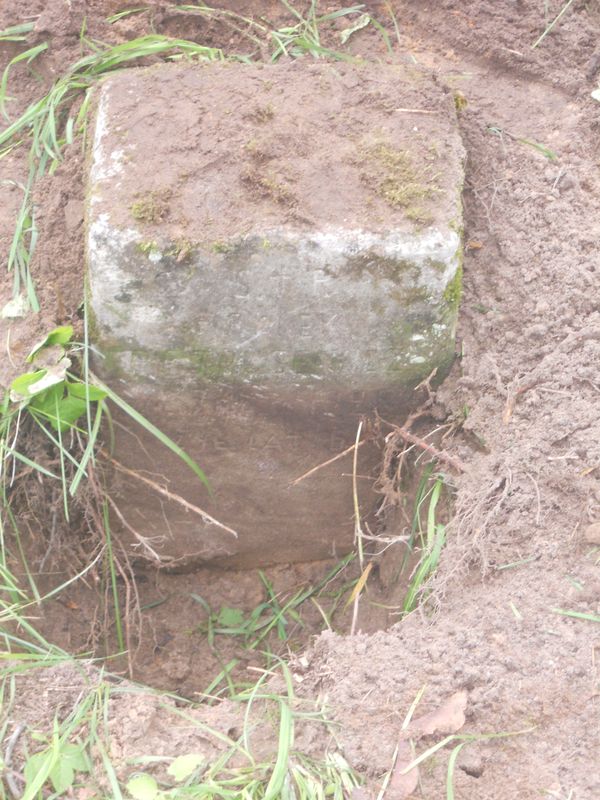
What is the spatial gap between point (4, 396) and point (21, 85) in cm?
100

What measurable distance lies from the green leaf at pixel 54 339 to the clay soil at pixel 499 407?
0.23 feet

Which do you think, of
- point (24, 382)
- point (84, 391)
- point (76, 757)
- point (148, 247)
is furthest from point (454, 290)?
point (76, 757)

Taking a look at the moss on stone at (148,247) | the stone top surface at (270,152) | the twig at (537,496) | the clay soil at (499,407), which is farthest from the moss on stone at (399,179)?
the twig at (537,496)

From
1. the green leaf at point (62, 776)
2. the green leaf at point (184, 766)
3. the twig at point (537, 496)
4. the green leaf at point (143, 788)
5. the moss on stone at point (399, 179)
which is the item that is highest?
the moss on stone at point (399, 179)

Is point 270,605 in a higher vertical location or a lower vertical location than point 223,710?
lower

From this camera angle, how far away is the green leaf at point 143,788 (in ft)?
5.06

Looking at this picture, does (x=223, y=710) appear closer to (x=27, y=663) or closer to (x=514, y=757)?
(x=27, y=663)

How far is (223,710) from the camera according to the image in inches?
69.4

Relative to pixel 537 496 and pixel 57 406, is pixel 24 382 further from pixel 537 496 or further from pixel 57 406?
pixel 537 496

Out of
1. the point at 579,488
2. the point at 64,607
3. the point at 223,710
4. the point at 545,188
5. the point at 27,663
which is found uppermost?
the point at 545,188

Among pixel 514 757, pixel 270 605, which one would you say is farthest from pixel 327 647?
pixel 270 605

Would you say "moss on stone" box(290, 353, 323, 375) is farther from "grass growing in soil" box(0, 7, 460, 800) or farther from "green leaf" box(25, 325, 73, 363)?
"green leaf" box(25, 325, 73, 363)

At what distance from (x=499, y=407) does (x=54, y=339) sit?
3.40 feet

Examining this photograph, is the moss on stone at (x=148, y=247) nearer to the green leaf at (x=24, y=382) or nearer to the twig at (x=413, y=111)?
the green leaf at (x=24, y=382)
